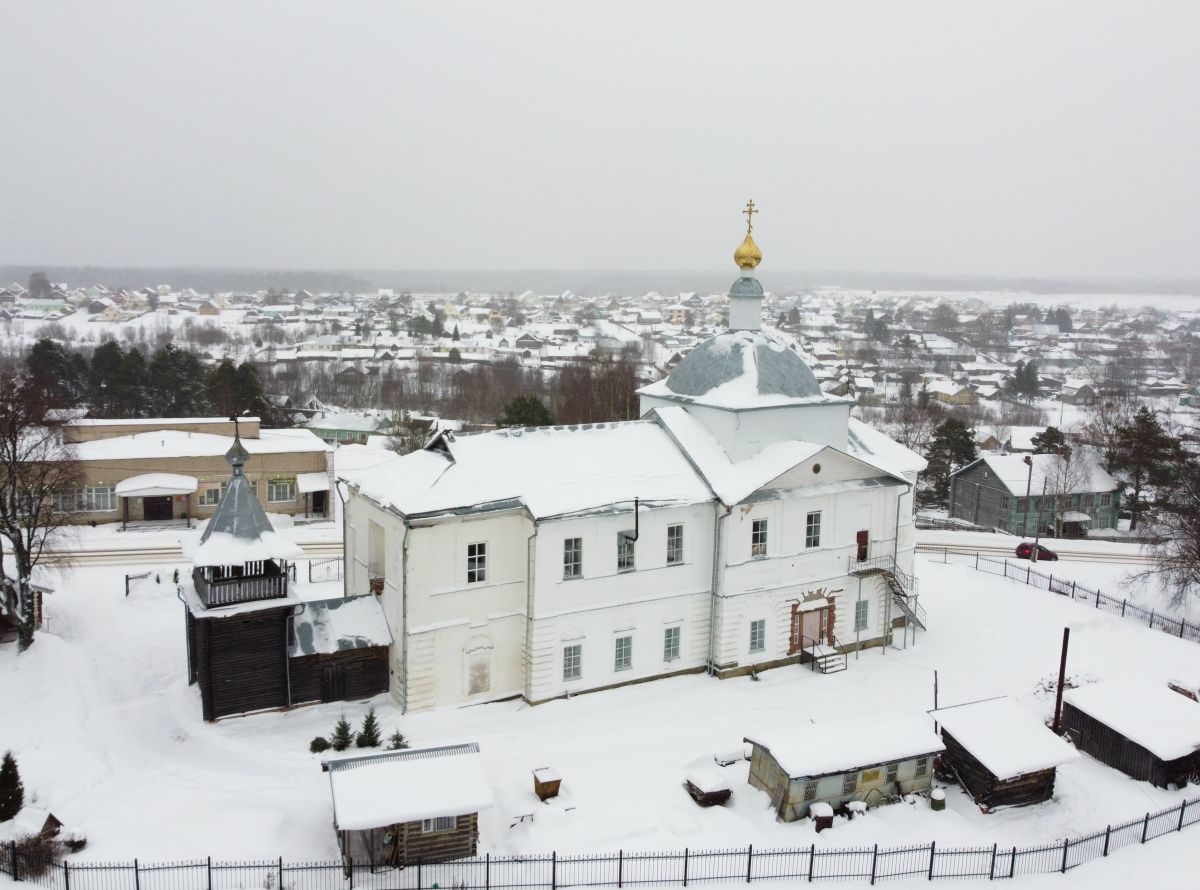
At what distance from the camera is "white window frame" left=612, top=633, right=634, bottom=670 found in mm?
27828

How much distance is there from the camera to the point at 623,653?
28.1 metres

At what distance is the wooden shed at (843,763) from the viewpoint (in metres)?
21.0

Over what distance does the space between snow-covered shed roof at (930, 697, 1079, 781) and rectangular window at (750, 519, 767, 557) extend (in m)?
7.50

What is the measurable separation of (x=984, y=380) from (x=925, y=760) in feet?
375

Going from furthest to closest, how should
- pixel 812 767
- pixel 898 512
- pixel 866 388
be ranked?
pixel 866 388, pixel 898 512, pixel 812 767

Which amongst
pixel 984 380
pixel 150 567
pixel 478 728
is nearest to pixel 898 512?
pixel 478 728

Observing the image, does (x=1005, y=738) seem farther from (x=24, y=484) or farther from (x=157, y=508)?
(x=157, y=508)

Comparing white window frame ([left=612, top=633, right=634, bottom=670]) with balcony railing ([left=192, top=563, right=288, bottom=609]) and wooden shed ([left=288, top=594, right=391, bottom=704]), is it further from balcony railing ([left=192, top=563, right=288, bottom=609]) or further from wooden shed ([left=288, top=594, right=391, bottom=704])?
balcony railing ([left=192, top=563, right=288, bottom=609])

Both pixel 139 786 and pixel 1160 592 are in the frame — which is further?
pixel 1160 592

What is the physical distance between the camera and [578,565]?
1062 inches

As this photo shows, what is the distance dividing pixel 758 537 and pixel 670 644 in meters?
4.18

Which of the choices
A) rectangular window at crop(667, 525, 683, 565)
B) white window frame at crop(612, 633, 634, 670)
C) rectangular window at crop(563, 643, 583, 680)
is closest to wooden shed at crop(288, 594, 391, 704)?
rectangular window at crop(563, 643, 583, 680)

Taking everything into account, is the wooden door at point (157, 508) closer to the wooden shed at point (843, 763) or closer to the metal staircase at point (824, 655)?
the metal staircase at point (824, 655)

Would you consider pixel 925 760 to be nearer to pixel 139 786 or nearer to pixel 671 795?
pixel 671 795
